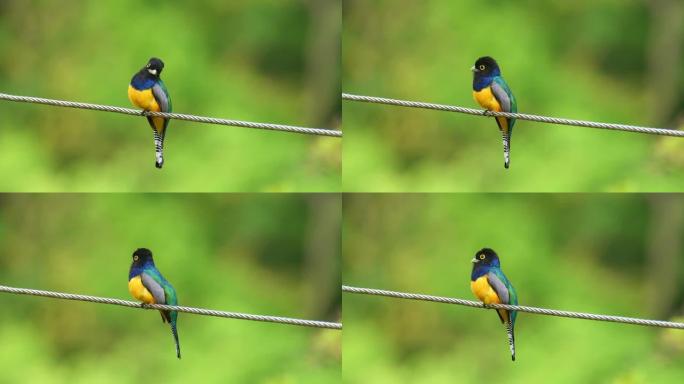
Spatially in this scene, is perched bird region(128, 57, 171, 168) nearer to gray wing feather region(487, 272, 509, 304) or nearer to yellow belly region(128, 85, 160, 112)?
yellow belly region(128, 85, 160, 112)

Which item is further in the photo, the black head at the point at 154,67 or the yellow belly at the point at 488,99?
the black head at the point at 154,67

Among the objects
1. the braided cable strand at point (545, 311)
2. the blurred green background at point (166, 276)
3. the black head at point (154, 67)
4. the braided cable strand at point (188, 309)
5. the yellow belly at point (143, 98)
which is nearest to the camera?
the braided cable strand at point (545, 311)

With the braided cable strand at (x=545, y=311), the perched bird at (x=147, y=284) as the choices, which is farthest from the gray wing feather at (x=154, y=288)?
the braided cable strand at (x=545, y=311)

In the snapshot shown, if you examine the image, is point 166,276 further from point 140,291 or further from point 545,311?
point 545,311

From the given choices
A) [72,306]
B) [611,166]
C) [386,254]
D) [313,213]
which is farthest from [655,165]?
[72,306]

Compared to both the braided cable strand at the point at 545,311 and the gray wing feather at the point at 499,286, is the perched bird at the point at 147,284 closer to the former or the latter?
the braided cable strand at the point at 545,311

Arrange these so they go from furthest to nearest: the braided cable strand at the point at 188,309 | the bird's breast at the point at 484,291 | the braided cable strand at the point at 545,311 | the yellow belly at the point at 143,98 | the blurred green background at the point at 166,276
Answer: the blurred green background at the point at 166,276 → the yellow belly at the point at 143,98 → the bird's breast at the point at 484,291 → the braided cable strand at the point at 188,309 → the braided cable strand at the point at 545,311

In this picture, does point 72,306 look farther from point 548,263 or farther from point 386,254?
point 548,263

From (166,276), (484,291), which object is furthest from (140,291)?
(166,276)
